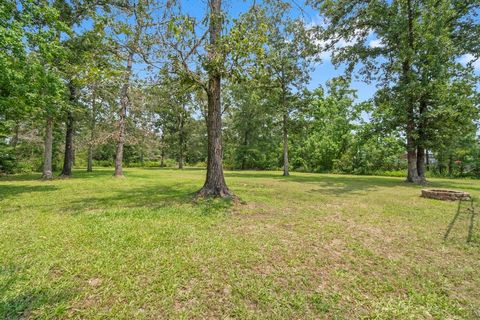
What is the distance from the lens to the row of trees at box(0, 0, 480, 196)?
596cm

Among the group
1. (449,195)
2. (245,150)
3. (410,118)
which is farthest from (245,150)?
(449,195)

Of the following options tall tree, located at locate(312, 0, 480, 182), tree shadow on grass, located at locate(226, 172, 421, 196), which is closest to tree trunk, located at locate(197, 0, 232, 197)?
tree shadow on grass, located at locate(226, 172, 421, 196)

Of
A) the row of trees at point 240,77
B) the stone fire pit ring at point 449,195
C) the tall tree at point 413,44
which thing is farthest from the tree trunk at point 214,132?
the tall tree at point 413,44

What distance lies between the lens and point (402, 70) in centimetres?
1273

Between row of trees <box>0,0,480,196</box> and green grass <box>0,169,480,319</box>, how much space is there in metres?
3.13

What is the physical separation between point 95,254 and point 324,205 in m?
5.61

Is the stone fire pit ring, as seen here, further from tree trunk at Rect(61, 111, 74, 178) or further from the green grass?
tree trunk at Rect(61, 111, 74, 178)

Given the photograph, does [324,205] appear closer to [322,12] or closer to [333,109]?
[322,12]

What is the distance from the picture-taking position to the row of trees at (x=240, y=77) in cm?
596

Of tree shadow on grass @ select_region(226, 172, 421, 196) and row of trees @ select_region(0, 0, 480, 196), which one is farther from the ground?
row of trees @ select_region(0, 0, 480, 196)

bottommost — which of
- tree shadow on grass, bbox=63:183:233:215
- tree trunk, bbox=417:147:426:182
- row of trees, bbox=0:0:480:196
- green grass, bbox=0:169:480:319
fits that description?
green grass, bbox=0:169:480:319

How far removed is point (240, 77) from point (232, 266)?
4981 mm

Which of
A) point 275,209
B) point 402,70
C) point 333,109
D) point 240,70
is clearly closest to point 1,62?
A: point 240,70

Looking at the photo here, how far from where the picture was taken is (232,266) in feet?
9.69
